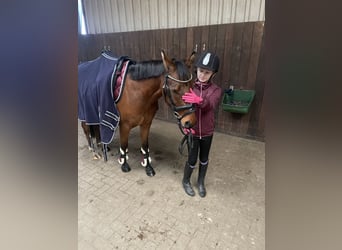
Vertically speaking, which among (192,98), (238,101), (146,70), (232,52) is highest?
(232,52)

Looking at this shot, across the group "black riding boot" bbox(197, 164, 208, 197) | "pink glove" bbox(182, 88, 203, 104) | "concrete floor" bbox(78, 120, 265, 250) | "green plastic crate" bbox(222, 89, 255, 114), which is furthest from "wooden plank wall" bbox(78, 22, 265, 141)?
"pink glove" bbox(182, 88, 203, 104)

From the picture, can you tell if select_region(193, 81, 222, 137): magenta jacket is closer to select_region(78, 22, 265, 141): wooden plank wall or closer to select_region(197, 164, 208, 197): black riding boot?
select_region(197, 164, 208, 197): black riding boot

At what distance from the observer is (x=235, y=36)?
2.84 m

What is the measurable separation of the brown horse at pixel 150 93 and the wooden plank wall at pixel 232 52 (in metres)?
1.48

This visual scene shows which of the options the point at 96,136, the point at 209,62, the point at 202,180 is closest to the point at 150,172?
the point at 202,180

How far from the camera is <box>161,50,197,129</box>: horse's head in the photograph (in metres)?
1.57

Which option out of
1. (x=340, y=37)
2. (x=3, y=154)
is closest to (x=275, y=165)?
(x=340, y=37)

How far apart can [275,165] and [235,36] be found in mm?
2896

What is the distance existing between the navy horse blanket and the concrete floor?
502 millimetres

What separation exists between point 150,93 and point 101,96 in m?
0.55

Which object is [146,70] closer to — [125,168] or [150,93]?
[150,93]

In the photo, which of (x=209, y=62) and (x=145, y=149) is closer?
(x=209, y=62)

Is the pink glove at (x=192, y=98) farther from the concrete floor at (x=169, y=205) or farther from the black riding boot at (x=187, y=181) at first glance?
the concrete floor at (x=169, y=205)

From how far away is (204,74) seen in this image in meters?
1.51
